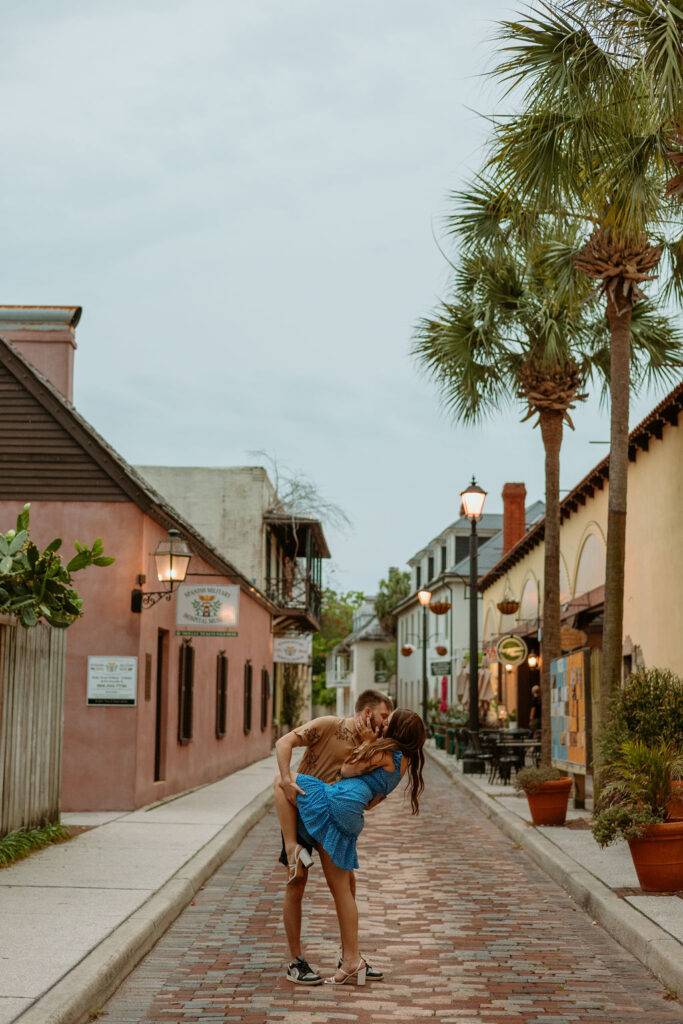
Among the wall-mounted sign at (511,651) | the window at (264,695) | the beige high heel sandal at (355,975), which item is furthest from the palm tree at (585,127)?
the window at (264,695)

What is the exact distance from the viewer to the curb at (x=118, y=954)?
548 centimetres

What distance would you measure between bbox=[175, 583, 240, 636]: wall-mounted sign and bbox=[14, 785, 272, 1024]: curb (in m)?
6.04

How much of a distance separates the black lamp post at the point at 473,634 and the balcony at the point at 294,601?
1044 cm

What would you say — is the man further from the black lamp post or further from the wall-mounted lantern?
the black lamp post

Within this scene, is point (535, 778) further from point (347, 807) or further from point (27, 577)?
point (347, 807)

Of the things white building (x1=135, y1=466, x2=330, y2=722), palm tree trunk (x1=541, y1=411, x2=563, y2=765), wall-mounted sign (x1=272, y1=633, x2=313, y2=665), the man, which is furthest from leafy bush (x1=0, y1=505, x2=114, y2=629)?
wall-mounted sign (x1=272, y1=633, x2=313, y2=665)

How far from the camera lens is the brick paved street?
5.97m

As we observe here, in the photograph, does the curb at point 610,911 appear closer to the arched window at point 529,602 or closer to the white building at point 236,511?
the arched window at point 529,602

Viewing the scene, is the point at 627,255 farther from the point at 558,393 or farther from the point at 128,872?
the point at 128,872

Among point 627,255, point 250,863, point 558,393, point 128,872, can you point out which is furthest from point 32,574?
Result: point 558,393

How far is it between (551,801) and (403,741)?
761 cm

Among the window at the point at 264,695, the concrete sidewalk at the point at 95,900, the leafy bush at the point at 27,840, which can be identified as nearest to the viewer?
the concrete sidewalk at the point at 95,900

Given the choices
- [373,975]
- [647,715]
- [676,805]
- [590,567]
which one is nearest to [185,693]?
[590,567]

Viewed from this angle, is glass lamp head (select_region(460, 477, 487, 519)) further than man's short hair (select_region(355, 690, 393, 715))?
Yes
